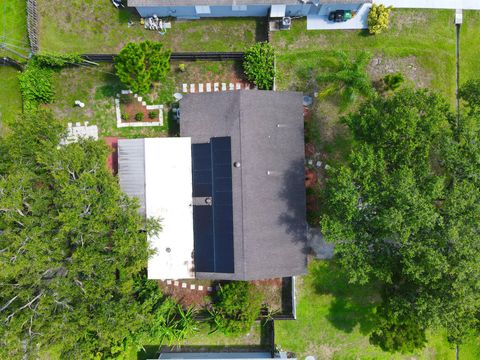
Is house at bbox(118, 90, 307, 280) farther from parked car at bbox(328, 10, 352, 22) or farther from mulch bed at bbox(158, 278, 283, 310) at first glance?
parked car at bbox(328, 10, 352, 22)

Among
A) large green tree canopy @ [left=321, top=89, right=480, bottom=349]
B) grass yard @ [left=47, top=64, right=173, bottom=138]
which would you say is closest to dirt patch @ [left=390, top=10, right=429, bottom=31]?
large green tree canopy @ [left=321, top=89, right=480, bottom=349]

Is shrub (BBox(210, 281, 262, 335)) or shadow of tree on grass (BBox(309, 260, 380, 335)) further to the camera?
shadow of tree on grass (BBox(309, 260, 380, 335))

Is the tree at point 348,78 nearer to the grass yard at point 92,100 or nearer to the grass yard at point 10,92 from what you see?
the grass yard at point 92,100

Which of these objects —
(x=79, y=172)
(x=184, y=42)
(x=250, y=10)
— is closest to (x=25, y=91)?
(x=79, y=172)

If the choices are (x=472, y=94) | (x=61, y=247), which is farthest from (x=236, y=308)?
(x=472, y=94)

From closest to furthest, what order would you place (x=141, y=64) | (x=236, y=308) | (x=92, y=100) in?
(x=141, y=64)
(x=236, y=308)
(x=92, y=100)

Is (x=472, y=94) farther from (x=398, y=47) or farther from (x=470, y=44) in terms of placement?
(x=470, y=44)

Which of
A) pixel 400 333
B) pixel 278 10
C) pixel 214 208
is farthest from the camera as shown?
pixel 278 10
